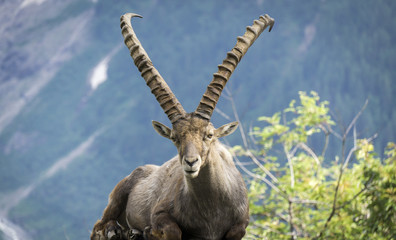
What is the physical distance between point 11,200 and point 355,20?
2506 centimetres

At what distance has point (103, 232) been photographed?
7238 millimetres

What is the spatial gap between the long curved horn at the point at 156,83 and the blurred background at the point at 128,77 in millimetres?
18315

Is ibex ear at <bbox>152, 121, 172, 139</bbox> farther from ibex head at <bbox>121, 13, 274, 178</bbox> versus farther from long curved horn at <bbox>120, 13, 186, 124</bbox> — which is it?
long curved horn at <bbox>120, 13, 186, 124</bbox>

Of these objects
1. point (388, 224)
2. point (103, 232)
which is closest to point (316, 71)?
point (388, 224)

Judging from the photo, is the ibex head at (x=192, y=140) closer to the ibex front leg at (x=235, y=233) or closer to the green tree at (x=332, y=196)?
the ibex front leg at (x=235, y=233)

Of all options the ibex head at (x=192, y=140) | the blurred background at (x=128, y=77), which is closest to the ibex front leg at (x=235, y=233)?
the ibex head at (x=192, y=140)

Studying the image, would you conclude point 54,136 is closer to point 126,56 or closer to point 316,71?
point 126,56

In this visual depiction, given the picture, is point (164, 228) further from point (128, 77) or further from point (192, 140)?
point (128, 77)

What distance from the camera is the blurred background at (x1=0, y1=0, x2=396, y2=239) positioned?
25969 mm

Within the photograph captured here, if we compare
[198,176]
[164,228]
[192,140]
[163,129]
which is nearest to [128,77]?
[163,129]

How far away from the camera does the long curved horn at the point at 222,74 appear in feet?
18.7

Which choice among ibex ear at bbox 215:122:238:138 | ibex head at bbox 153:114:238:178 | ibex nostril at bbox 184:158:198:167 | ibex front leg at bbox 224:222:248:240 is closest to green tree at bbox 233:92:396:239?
ibex ear at bbox 215:122:238:138

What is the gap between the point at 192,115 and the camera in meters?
5.61

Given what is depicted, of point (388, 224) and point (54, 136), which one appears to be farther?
point (54, 136)
